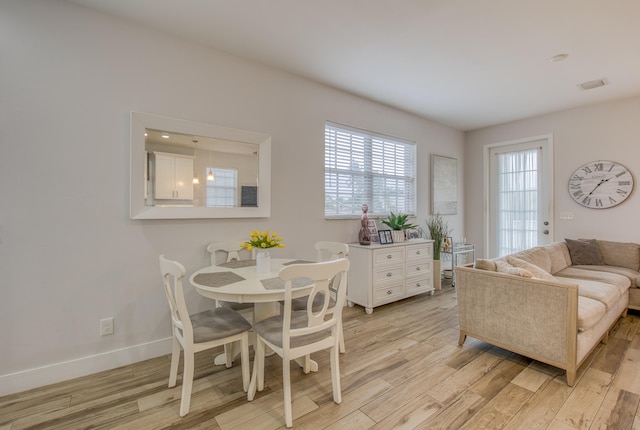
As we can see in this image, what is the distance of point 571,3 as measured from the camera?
2080 millimetres

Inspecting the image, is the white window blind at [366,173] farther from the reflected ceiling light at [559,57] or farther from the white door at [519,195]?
the reflected ceiling light at [559,57]

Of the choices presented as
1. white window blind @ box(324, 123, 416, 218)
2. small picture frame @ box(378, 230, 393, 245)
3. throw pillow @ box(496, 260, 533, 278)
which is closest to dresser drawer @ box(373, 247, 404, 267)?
small picture frame @ box(378, 230, 393, 245)

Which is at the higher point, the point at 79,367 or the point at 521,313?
the point at 521,313

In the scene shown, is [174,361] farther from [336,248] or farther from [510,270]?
[510,270]

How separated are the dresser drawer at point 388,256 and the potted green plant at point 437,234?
0.96m

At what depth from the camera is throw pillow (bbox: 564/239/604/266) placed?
3727 mm

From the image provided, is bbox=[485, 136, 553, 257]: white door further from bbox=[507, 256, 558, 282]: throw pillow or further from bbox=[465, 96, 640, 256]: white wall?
bbox=[507, 256, 558, 282]: throw pillow

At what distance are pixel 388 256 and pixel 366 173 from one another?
1177mm

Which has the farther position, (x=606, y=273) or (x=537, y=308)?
(x=606, y=273)

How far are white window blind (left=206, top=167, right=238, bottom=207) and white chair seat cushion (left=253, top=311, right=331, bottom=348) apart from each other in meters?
1.24

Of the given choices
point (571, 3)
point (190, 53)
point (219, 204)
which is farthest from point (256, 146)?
point (571, 3)

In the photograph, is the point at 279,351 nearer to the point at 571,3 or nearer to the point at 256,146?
the point at 256,146

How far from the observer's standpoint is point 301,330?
168cm

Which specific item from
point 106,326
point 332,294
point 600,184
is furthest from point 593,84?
point 106,326
